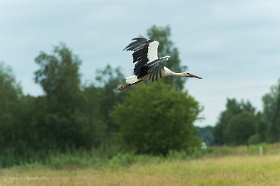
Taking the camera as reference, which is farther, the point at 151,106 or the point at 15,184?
the point at 151,106

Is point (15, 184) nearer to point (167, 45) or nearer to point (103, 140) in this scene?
point (103, 140)

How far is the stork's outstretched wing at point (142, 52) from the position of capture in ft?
45.2

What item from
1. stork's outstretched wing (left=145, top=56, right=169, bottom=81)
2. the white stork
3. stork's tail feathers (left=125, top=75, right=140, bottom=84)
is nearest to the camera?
stork's outstretched wing (left=145, top=56, right=169, bottom=81)

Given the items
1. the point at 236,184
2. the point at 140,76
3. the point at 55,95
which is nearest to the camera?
the point at 140,76

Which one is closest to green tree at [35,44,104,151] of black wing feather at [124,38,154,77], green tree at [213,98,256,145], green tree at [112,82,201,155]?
green tree at [112,82,201,155]

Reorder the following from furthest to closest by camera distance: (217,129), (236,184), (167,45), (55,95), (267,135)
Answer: (217,129) → (267,135) → (167,45) → (55,95) → (236,184)

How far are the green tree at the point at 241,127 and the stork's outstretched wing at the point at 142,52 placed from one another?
100 meters

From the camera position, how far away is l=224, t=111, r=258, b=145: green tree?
114 meters

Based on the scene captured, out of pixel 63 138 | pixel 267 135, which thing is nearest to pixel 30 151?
pixel 63 138

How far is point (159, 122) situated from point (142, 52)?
30.8 meters

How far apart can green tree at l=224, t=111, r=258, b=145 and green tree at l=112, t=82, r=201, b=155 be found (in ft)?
223

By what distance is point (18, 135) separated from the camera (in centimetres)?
5322

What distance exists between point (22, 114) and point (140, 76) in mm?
41874

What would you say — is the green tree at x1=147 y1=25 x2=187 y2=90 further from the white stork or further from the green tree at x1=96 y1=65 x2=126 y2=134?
the white stork
